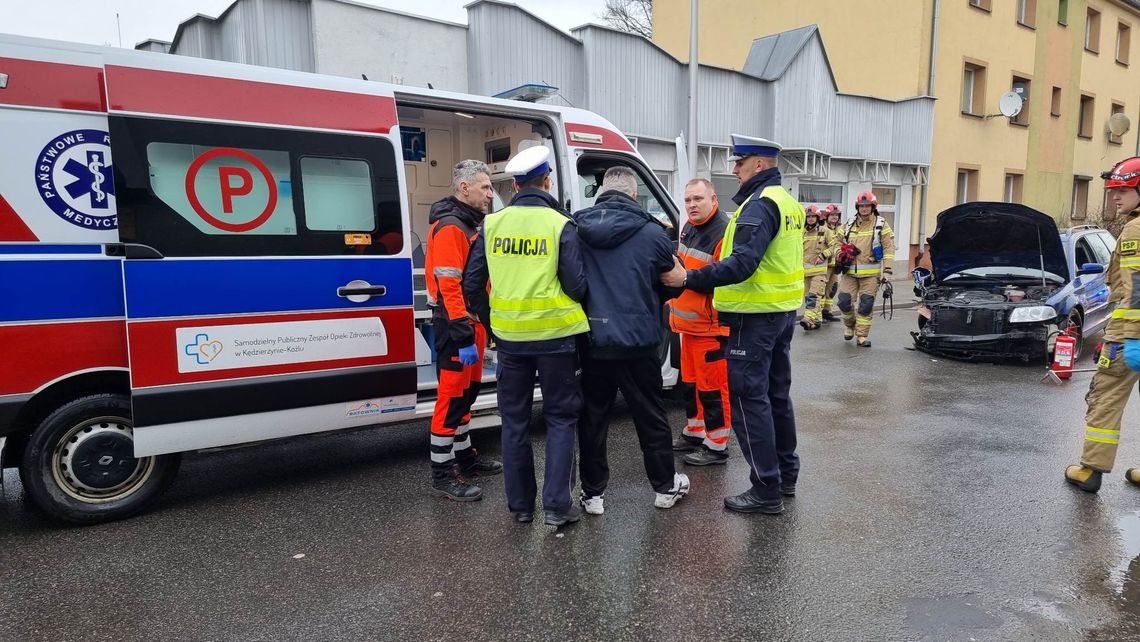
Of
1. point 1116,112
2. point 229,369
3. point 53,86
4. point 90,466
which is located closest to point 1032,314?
point 229,369

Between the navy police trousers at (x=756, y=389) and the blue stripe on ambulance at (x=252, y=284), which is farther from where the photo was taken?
the navy police trousers at (x=756, y=389)

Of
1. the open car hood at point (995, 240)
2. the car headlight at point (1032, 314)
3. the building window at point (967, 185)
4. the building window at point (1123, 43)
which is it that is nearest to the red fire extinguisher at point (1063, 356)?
the car headlight at point (1032, 314)

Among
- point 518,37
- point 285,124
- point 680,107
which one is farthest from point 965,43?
point 285,124

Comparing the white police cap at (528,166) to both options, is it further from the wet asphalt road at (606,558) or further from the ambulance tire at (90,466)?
the ambulance tire at (90,466)

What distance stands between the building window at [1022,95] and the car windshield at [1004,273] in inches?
681

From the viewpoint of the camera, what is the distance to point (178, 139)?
3.76m

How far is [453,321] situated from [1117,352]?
12.0 feet

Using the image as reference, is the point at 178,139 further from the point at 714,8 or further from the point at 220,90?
the point at 714,8

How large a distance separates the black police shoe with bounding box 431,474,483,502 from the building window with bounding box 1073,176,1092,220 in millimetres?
29762

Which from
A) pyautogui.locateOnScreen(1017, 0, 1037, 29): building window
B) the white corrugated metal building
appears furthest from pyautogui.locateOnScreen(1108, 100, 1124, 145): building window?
the white corrugated metal building

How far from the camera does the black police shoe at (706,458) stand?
15.5 ft

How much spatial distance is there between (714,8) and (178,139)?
22547 mm

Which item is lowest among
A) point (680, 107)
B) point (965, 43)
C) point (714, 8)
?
point (680, 107)

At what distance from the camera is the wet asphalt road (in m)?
2.89
